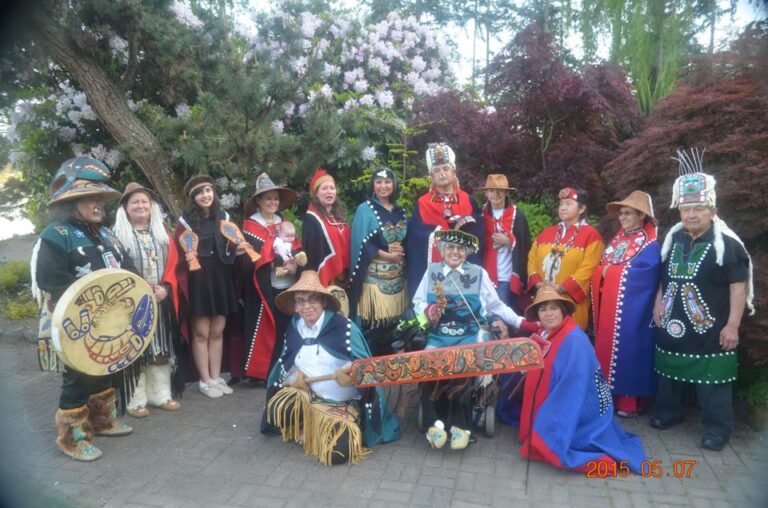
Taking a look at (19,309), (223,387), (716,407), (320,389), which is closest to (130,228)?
(223,387)

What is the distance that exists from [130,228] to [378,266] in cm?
203

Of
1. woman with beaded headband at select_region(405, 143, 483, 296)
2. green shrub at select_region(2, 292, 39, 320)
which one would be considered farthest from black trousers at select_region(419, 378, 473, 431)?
green shrub at select_region(2, 292, 39, 320)

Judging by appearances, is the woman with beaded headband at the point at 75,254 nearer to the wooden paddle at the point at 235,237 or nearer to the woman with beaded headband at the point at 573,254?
the wooden paddle at the point at 235,237

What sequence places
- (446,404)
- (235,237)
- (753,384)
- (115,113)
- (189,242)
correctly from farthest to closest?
(115,113), (235,237), (189,242), (753,384), (446,404)

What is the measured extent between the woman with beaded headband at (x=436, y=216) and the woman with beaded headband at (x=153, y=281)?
2.02 metres

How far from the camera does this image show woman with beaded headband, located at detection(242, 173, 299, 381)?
485 cm

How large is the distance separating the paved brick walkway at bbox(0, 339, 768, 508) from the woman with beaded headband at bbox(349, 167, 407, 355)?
905 millimetres

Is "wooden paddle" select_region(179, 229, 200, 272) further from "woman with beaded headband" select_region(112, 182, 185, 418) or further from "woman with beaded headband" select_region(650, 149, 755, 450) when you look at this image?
"woman with beaded headband" select_region(650, 149, 755, 450)

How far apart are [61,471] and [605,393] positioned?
3.71 metres

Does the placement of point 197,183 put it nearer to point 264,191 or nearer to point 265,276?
point 264,191

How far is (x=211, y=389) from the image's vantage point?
194 inches

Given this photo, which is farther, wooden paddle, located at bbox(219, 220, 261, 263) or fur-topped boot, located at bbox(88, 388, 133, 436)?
wooden paddle, located at bbox(219, 220, 261, 263)

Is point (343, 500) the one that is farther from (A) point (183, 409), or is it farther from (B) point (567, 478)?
(A) point (183, 409)
